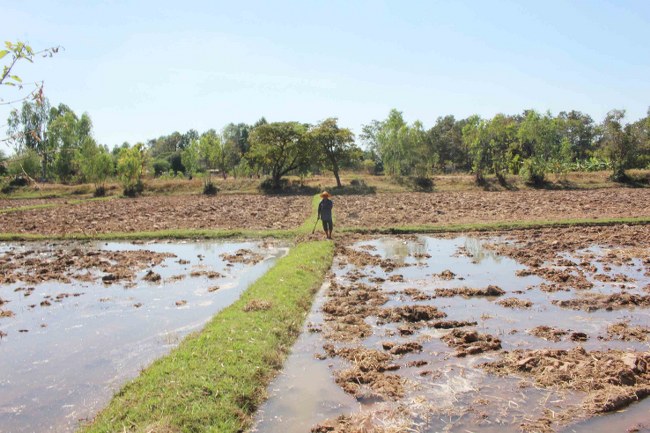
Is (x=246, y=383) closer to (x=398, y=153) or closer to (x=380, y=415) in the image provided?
(x=380, y=415)

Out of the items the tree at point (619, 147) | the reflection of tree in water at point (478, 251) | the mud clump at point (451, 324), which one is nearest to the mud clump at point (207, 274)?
the mud clump at point (451, 324)

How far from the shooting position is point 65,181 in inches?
2181

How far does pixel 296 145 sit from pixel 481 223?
22055mm

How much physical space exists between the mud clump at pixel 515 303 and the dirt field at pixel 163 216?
1391 cm

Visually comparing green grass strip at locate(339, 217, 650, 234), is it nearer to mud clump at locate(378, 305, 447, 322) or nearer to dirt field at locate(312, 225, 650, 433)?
dirt field at locate(312, 225, 650, 433)

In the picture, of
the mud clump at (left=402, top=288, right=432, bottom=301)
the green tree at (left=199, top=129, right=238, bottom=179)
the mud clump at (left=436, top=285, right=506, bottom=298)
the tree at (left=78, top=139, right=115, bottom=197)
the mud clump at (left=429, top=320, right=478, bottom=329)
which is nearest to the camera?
the mud clump at (left=429, top=320, right=478, bottom=329)

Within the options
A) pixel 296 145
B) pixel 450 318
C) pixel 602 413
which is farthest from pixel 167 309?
pixel 296 145

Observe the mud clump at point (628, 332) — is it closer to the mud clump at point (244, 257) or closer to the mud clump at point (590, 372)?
the mud clump at point (590, 372)

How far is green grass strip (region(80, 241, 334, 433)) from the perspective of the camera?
20.0 feet

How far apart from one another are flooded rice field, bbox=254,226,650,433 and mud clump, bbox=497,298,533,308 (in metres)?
0.03

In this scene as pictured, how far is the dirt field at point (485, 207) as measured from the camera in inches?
966

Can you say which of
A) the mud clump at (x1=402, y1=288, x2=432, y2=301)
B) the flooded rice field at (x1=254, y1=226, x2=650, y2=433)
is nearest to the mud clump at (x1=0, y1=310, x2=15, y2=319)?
the flooded rice field at (x1=254, y1=226, x2=650, y2=433)

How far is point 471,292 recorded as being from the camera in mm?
12008

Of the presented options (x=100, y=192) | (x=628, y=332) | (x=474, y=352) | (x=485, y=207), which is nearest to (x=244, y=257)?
(x=474, y=352)
